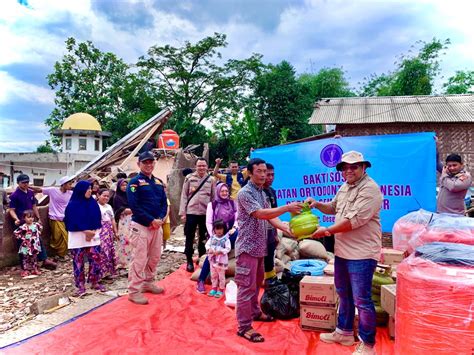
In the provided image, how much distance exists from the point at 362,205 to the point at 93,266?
400 centimetres

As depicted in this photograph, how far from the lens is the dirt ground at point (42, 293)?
4.04 m

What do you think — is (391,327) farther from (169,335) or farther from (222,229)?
(222,229)

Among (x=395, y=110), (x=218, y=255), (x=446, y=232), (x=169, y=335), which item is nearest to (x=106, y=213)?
(x=218, y=255)

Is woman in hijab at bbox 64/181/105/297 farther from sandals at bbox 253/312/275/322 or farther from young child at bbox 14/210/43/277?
sandals at bbox 253/312/275/322

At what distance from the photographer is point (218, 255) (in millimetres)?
4891

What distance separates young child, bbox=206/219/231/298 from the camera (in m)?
4.89

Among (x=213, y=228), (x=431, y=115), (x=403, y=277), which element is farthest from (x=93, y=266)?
(x=431, y=115)

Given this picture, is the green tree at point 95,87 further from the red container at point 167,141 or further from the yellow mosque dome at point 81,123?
the red container at point 167,141

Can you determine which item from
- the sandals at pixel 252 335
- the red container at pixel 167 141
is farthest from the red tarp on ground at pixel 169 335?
the red container at pixel 167 141

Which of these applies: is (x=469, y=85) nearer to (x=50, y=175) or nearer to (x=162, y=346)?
(x=162, y=346)

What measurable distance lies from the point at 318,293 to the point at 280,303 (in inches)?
19.3

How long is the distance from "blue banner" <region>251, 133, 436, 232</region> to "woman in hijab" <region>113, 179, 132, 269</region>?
281 cm

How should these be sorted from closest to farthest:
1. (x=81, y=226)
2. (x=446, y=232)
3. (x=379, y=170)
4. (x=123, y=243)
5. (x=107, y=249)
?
(x=446, y=232)
(x=81, y=226)
(x=107, y=249)
(x=379, y=170)
(x=123, y=243)

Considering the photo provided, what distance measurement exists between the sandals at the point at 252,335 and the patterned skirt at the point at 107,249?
2860 mm
